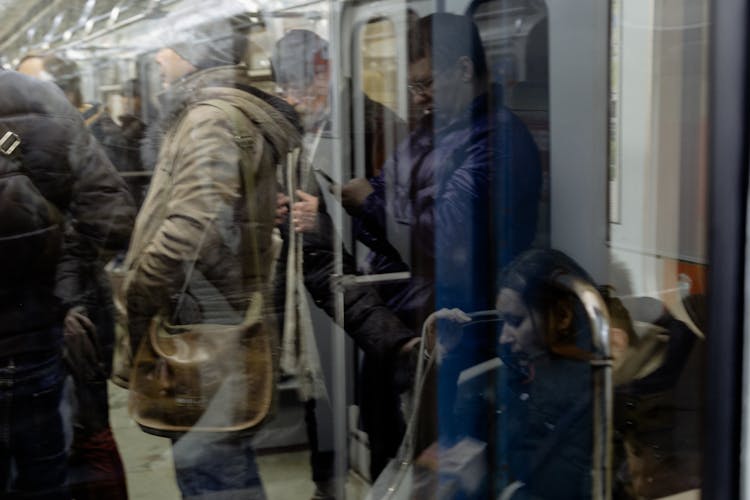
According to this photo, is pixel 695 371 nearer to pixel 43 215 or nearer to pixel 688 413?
pixel 688 413

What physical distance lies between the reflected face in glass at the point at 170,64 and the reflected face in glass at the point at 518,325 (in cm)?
69

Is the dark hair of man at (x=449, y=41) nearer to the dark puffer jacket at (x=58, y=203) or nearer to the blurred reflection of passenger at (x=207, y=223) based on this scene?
the blurred reflection of passenger at (x=207, y=223)

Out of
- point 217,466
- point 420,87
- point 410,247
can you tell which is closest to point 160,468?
point 217,466

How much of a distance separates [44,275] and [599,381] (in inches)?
39.2

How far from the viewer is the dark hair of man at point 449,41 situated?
1.62m

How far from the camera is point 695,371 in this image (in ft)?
5.27

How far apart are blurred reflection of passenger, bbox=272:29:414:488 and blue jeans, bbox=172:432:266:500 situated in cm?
14

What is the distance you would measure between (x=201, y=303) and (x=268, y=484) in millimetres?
369

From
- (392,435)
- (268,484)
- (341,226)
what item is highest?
(341,226)

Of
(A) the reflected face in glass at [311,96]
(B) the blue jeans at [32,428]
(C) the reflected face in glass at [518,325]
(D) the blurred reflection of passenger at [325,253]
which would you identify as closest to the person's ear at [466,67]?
(D) the blurred reflection of passenger at [325,253]

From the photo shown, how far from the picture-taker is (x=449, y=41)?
1.63 m

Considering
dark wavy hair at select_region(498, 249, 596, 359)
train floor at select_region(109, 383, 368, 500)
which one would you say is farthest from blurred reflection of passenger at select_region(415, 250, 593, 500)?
train floor at select_region(109, 383, 368, 500)

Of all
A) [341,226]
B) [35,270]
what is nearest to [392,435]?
[341,226]

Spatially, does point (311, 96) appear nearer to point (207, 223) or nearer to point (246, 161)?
point (246, 161)
